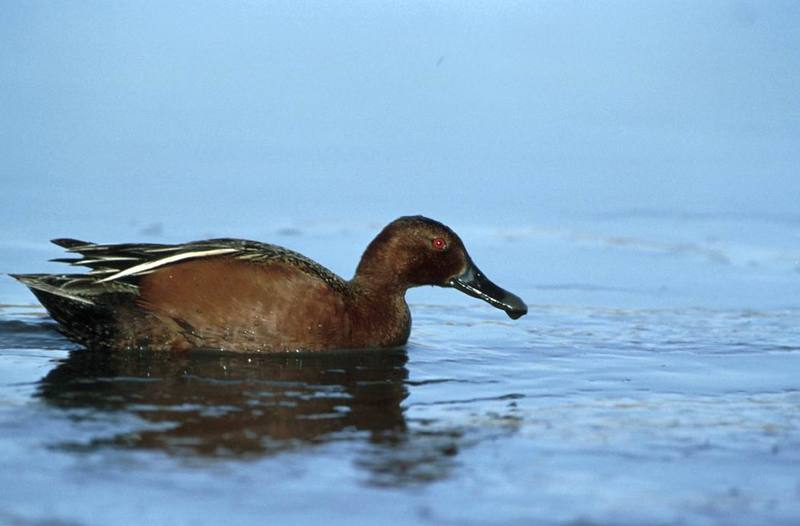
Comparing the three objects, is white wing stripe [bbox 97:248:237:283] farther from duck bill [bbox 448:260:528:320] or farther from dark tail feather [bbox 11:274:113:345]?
duck bill [bbox 448:260:528:320]

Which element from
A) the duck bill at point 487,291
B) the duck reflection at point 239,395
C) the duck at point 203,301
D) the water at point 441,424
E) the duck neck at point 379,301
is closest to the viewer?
the water at point 441,424

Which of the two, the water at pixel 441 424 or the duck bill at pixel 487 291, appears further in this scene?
the duck bill at pixel 487 291

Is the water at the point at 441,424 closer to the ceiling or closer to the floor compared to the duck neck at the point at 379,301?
closer to the floor

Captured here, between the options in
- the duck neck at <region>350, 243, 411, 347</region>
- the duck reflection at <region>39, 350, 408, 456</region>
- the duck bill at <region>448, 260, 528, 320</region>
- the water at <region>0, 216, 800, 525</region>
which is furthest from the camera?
the duck bill at <region>448, 260, 528, 320</region>

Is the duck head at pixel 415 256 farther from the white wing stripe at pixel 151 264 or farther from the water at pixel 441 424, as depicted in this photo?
the white wing stripe at pixel 151 264

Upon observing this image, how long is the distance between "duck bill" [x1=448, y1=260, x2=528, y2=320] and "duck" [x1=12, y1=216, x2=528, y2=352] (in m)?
0.69

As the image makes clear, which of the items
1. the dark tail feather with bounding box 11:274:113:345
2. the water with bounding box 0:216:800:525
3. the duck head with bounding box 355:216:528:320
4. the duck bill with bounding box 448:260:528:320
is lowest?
the water with bounding box 0:216:800:525

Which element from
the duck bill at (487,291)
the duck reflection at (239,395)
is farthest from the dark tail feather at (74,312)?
the duck bill at (487,291)

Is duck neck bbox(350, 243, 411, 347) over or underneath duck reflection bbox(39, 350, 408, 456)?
over

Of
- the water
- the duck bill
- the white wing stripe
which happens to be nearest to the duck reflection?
the water

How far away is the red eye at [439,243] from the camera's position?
25.5 feet

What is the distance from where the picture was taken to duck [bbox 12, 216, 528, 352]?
7090 millimetres

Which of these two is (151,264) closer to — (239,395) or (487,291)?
(239,395)

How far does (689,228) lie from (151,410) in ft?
19.4
